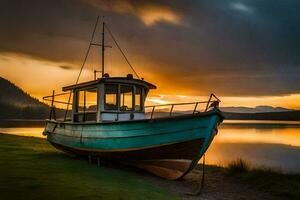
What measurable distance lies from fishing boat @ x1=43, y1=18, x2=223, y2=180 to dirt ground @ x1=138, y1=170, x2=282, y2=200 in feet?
1.73

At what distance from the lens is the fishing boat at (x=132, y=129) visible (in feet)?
40.3

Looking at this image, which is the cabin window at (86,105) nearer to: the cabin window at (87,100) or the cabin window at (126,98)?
the cabin window at (87,100)

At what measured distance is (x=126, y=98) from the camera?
1569 cm

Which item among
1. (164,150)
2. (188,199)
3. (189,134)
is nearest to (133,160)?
(164,150)

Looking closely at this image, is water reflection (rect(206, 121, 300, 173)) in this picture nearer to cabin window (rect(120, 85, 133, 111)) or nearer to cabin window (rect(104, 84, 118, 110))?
cabin window (rect(120, 85, 133, 111))

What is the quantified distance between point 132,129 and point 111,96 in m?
2.61

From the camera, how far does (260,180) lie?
44.4 feet

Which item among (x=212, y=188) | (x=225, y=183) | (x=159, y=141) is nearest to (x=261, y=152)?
(x=225, y=183)

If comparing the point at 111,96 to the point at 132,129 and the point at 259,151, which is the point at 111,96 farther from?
the point at 259,151

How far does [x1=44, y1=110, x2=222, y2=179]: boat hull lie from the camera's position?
1220 centimetres

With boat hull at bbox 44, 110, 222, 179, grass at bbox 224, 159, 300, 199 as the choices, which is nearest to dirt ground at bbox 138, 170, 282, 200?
grass at bbox 224, 159, 300, 199

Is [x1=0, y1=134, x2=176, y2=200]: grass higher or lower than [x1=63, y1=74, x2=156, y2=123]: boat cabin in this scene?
lower

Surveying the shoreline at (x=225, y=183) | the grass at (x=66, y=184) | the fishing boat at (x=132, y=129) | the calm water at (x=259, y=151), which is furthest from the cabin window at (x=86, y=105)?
the calm water at (x=259, y=151)

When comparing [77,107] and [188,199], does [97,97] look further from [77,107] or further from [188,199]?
[188,199]
